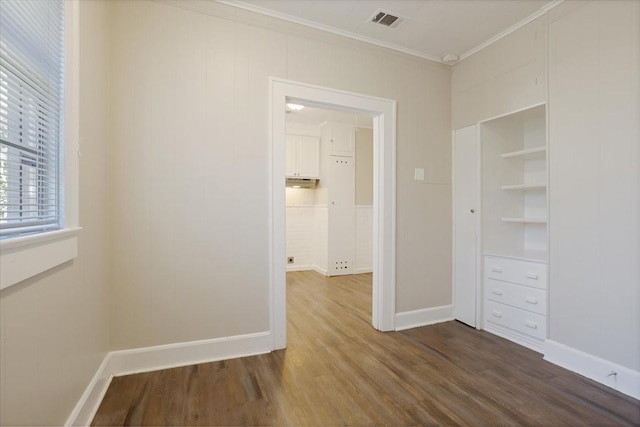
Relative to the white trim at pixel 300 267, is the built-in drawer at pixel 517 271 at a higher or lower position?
higher

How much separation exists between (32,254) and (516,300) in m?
3.28

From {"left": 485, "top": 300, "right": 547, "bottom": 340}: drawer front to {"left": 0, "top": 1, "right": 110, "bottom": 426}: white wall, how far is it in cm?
319

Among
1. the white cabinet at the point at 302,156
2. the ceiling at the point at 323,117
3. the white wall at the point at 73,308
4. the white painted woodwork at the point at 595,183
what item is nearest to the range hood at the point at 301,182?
the white cabinet at the point at 302,156

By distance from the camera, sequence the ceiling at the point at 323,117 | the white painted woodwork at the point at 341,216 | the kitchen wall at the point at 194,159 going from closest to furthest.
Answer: the kitchen wall at the point at 194,159
the ceiling at the point at 323,117
the white painted woodwork at the point at 341,216

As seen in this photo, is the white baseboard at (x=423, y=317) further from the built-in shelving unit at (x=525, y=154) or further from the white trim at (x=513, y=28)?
the white trim at (x=513, y=28)

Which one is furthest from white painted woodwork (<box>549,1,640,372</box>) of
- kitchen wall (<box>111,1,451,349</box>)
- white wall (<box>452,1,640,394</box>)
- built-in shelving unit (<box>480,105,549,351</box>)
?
kitchen wall (<box>111,1,451,349</box>)

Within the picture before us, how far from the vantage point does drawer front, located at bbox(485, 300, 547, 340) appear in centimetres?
242

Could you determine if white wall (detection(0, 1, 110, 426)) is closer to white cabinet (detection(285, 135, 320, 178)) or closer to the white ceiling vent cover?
the white ceiling vent cover

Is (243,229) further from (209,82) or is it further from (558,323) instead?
(558,323)

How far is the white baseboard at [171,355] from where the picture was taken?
5.88ft

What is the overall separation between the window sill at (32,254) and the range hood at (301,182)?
4158 mm

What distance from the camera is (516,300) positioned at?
2604mm

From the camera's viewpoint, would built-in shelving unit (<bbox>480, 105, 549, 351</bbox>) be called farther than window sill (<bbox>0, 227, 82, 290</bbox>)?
Yes

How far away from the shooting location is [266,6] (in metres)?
2.34
